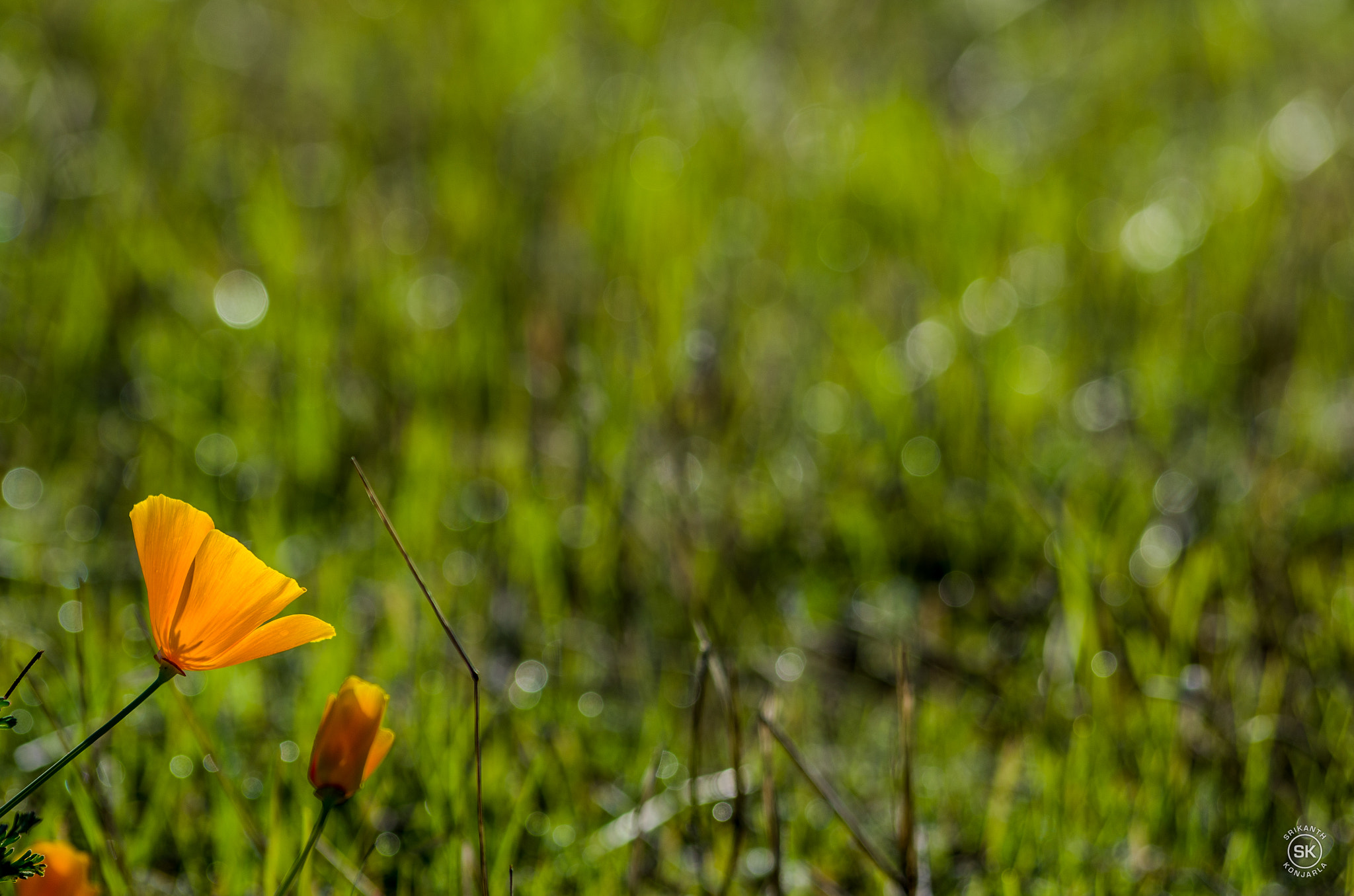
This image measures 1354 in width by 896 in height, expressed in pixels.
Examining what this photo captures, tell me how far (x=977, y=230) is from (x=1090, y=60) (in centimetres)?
148

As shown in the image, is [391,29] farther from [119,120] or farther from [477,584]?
[477,584]

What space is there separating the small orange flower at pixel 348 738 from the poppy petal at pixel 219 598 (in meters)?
0.10

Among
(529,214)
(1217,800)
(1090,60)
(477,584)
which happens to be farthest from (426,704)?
(1090,60)

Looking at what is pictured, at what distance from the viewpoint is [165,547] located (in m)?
0.85

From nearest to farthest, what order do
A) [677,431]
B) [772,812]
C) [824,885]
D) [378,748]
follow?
[378,748] < [772,812] < [824,885] < [677,431]

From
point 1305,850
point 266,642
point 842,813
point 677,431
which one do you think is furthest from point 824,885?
point 677,431

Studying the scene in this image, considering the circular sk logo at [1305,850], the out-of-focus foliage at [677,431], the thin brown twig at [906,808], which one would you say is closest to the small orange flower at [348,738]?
the out-of-focus foliage at [677,431]

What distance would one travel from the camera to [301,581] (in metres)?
1.74

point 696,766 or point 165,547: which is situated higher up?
point 165,547

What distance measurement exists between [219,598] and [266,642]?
5 cm

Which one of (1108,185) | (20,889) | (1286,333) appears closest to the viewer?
(20,889)

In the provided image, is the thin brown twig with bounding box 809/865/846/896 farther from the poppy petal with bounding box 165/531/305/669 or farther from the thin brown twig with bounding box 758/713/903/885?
the poppy petal with bounding box 165/531/305/669

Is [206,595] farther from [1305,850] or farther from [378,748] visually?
[1305,850]

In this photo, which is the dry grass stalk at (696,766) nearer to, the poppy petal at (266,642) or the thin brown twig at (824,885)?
the thin brown twig at (824,885)
